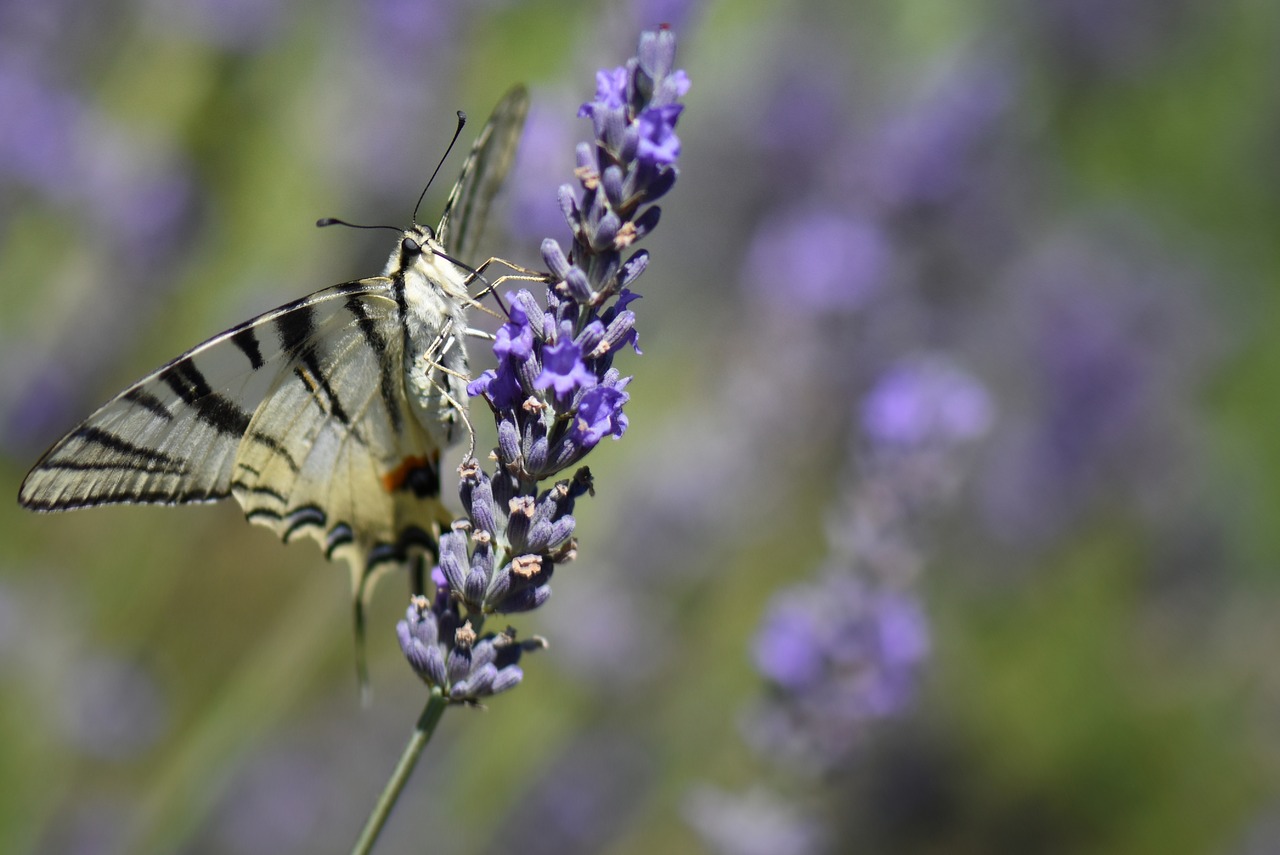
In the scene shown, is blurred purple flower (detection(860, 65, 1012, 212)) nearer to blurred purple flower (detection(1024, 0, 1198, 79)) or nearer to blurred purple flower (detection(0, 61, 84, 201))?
blurred purple flower (detection(0, 61, 84, 201))

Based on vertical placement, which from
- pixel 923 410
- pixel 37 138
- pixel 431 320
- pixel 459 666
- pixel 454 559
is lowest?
pixel 459 666

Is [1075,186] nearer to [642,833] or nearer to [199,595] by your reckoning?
[642,833]

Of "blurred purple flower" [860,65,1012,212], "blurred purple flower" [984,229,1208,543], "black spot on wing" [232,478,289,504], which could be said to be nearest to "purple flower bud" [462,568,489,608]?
"black spot on wing" [232,478,289,504]

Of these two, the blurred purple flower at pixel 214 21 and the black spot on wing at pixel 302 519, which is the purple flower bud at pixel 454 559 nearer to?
the black spot on wing at pixel 302 519

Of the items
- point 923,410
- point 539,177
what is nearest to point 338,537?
point 539,177

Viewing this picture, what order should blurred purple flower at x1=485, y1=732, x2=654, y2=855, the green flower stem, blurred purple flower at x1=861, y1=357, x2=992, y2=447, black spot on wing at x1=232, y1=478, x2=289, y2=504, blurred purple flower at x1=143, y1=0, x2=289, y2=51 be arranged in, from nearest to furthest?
the green flower stem → black spot on wing at x1=232, y1=478, x2=289, y2=504 → blurred purple flower at x1=861, y1=357, x2=992, y2=447 → blurred purple flower at x1=485, y1=732, x2=654, y2=855 → blurred purple flower at x1=143, y1=0, x2=289, y2=51

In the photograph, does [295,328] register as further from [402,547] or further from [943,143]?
[943,143]
